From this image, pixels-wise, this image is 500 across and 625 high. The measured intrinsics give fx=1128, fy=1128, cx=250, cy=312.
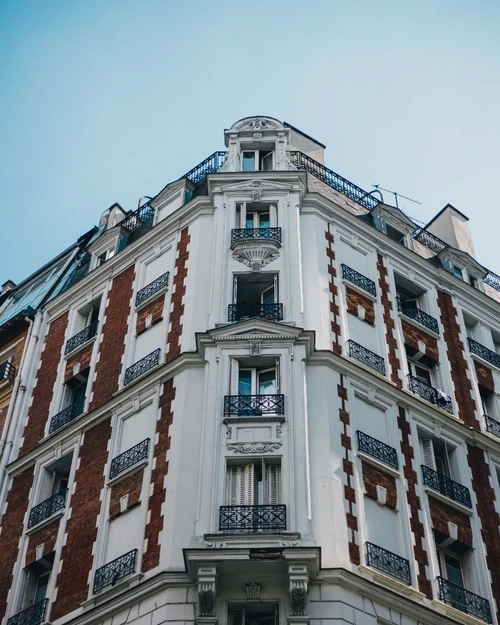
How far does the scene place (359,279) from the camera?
34.1 m

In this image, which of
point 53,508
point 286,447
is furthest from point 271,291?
point 53,508

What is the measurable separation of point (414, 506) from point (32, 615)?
393 inches

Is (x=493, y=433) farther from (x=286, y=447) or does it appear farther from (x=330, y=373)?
(x=286, y=447)

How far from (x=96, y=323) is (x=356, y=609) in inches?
582

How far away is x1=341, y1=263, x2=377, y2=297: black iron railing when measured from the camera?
3378 cm

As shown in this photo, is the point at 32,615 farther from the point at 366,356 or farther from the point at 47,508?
the point at 366,356

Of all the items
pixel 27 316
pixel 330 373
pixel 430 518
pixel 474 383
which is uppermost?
pixel 27 316

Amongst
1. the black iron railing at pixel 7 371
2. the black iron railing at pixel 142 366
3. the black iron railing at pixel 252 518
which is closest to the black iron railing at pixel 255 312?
the black iron railing at pixel 142 366

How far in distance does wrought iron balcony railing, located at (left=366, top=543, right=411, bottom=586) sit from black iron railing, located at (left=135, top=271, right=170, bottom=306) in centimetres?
1125

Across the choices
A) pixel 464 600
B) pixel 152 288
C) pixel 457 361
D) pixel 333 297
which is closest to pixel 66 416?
pixel 152 288

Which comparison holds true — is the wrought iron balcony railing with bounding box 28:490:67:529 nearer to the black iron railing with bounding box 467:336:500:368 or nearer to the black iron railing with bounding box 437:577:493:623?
the black iron railing with bounding box 437:577:493:623

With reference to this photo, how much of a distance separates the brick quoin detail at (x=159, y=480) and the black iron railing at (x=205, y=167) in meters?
10.7

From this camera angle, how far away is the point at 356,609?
24.5 meters

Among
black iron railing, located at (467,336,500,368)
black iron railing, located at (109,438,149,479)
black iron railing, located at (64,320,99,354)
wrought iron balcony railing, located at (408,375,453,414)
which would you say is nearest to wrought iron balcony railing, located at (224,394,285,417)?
black iron railing, located at (109,438,149,479)
